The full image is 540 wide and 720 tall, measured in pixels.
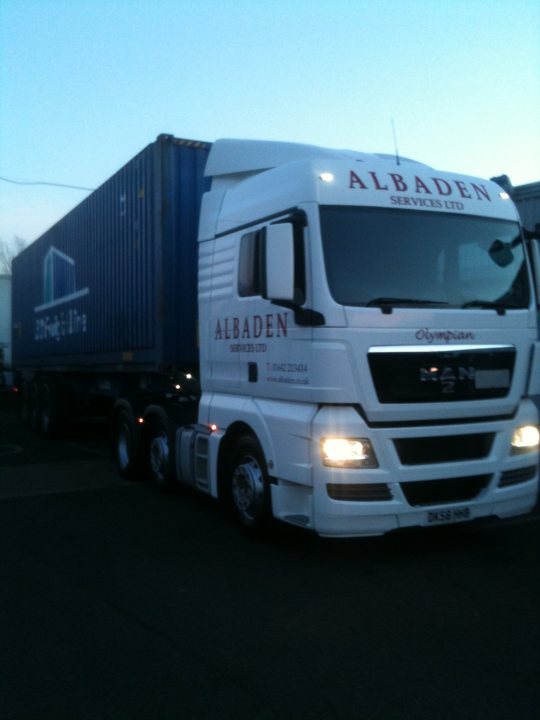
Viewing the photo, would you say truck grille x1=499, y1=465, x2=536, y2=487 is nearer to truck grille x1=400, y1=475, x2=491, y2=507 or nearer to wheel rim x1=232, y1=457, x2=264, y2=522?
truck grille x1=400, y1=475, x2=491, y2=507

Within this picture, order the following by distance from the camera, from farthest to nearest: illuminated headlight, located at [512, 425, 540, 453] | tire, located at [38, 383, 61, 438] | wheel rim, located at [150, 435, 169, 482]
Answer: tire, located at [38, 383, 61, 438] < wheel rim, located at [150, 435, 169, 482] < illuminated headlight, located at [512, 425, 540, 453]

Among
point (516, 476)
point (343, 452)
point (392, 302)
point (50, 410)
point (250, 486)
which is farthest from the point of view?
point (50, 410)

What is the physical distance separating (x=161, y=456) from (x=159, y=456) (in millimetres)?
86

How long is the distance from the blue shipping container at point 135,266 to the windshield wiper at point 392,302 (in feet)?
11.4

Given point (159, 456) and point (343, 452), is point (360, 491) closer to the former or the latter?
point (343, 452)

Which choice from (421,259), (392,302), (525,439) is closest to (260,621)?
(392,302)

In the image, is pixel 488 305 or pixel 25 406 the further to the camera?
pixel 25 406

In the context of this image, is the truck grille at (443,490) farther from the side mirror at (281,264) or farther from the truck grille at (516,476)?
the side mirror at (281,264)

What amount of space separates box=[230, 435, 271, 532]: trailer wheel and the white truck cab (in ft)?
0.06

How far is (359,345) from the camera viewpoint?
18.3 ft

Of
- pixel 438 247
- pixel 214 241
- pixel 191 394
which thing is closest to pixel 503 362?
pixel 438 247

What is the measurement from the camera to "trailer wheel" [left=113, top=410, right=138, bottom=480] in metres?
9.38

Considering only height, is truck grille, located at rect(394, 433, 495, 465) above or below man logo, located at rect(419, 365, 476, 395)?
below

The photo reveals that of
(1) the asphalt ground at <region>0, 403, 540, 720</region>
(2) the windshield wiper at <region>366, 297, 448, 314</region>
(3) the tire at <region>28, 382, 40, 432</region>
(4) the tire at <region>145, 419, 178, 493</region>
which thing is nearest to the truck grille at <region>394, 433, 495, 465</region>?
(1) the asphalt ground at <region>0, 403, 540, 720</region>
